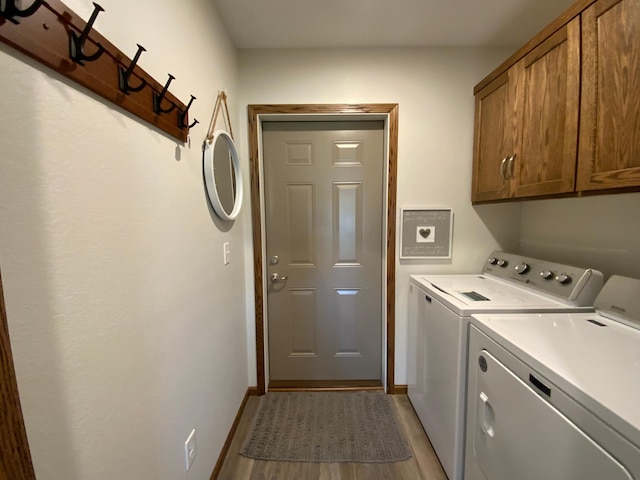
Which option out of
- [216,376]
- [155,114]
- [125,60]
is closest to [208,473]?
[216,376]

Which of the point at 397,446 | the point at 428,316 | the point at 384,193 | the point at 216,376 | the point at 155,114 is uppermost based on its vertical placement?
the point at 155,114

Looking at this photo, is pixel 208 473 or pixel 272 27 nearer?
pixel 208 473

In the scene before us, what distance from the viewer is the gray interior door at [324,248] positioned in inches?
77.0

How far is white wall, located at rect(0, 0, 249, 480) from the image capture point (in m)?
0.49

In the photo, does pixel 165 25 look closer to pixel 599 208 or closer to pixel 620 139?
pixel 620 139

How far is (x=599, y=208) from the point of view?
4.47 feet

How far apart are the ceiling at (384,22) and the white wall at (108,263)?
46 cm

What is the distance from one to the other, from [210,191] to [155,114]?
45 cm

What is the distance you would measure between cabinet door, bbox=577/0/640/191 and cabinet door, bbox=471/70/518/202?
0.39 meters

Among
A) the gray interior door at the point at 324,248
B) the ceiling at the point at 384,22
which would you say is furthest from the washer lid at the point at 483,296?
the ceiling at the point at 384,22

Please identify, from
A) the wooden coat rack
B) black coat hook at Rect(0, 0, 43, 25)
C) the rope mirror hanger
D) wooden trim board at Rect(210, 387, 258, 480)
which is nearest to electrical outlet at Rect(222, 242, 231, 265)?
the rope mirror hanger

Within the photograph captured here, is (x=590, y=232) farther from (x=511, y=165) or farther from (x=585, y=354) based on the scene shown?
(x=585, y=354)

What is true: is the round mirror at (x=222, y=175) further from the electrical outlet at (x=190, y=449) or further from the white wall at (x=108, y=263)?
the electrical outlet at (x=190, y=449)

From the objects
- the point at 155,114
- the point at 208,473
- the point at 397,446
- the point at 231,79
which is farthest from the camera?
the point at 231,79
